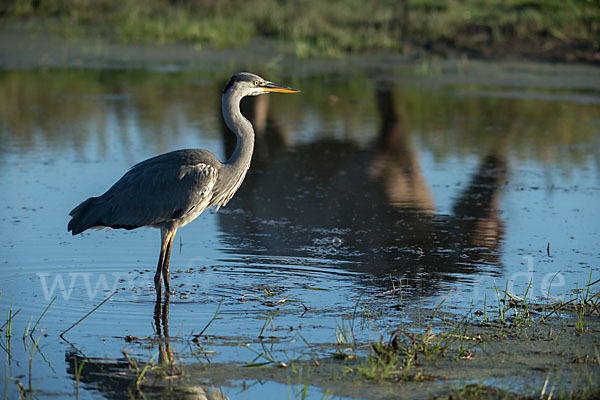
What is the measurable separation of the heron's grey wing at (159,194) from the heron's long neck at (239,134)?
0.23 meters

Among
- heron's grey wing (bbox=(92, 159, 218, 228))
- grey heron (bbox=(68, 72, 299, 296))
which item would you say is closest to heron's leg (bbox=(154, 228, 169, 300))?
grey heron (bbox=(68, 72, 299, 296))

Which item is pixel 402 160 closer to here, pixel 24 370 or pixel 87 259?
pixel 87 259

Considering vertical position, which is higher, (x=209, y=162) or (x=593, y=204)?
(x=209, y=162)

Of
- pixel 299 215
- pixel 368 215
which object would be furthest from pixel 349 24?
pixel 299 215

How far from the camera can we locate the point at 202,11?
24.6m

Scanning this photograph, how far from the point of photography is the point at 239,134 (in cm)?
680

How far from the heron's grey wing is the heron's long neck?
234 millimetres

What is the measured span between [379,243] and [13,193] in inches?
141

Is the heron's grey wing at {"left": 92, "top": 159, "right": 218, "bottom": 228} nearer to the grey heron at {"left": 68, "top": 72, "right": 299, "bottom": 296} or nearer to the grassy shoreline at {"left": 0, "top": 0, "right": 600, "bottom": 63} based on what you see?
the grey heron at {"left": 68, "top": 72, "right": 299, "bottom": 296}

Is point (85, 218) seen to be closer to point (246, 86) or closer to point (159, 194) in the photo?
point (159, 194)

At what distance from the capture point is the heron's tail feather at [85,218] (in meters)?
6.46

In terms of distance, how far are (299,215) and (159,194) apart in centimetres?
230

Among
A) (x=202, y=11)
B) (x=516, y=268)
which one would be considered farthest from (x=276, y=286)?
(x=202, y=11)

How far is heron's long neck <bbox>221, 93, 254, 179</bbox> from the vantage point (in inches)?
266
